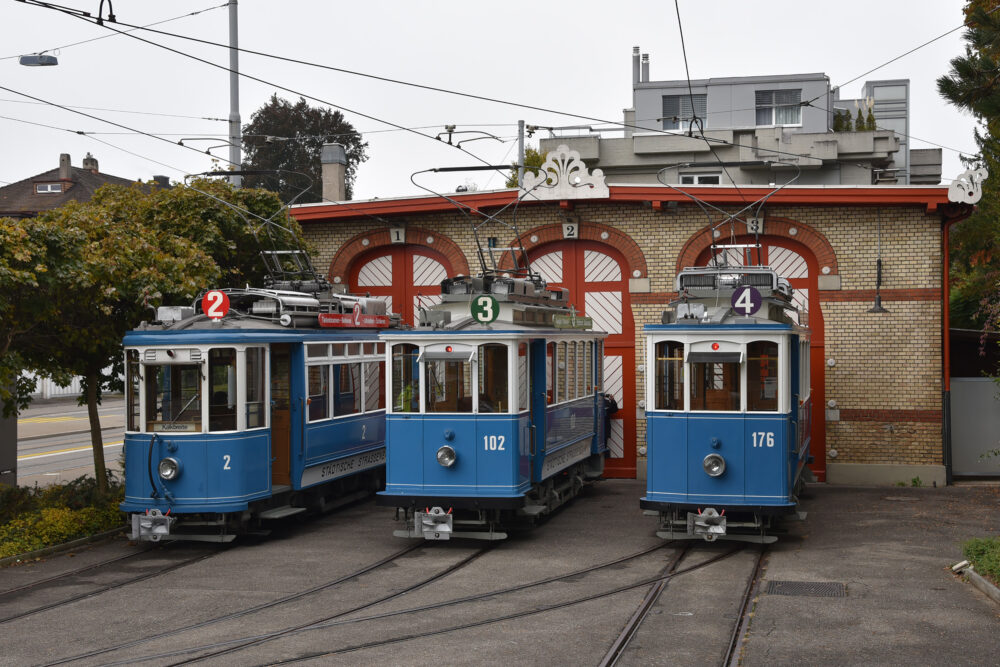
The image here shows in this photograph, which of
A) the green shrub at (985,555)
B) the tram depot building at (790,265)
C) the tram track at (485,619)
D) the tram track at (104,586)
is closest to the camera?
the tram track at (485,619)

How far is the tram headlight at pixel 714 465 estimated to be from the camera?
12781mm

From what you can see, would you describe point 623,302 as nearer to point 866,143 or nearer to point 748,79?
point 866,143

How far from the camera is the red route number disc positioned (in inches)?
544

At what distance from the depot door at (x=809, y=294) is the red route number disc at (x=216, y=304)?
9.62m

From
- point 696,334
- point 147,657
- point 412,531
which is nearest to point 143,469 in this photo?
point 412,531

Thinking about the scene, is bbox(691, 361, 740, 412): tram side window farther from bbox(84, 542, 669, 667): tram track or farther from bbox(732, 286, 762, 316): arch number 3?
bbox(84, 542, 669, 667): tram track

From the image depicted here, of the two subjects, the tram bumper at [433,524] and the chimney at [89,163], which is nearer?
the tram bumper at [433,524]

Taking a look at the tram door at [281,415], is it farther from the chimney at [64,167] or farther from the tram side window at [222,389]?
the chimney at [64,167]

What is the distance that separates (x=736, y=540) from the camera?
44.5 feet

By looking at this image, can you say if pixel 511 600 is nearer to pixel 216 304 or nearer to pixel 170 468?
pixel 170 468

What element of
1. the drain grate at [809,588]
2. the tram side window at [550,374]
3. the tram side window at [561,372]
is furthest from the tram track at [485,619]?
the tram side window at [561,372]

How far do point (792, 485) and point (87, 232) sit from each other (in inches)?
391

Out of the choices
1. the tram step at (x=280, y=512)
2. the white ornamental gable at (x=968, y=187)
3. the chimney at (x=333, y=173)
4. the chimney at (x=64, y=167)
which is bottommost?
the tram step at (x=280, y=512)

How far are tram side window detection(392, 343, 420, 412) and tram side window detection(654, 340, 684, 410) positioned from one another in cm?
301
